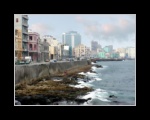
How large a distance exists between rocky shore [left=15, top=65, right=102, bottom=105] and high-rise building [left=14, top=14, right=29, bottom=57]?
62 cm

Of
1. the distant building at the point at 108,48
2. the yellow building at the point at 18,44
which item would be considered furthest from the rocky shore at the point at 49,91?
the distant building at the point at 108,48

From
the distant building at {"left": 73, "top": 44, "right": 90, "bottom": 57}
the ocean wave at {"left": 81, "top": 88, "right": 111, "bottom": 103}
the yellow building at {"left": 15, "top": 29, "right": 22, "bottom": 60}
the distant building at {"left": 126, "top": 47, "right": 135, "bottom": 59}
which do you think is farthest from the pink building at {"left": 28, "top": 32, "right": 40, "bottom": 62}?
the distant building at {"left": 126, "top": 47, "right": 135, "bottom": 59}

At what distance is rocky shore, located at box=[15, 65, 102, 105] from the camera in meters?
7.15

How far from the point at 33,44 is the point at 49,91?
99 cm

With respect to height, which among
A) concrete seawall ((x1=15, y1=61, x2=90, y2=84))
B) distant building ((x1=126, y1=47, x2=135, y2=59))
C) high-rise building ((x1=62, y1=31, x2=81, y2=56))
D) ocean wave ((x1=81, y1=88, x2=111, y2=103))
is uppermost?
high-rise building ((x1=62, y1=31, x2=81, y2=56))

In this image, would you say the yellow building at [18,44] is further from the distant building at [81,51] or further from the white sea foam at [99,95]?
the white sea foam at [99,95]

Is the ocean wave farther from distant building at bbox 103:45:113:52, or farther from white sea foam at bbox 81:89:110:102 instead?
distant building at bbox 103:45:113:52

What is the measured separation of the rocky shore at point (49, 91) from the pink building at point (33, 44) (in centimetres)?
45

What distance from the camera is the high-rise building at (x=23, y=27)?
706cm

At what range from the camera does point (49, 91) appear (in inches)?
283
